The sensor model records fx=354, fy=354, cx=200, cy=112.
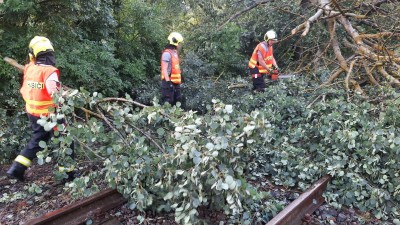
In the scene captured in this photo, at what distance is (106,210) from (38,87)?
5.21 feet

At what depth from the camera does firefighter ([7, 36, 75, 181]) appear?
389cm

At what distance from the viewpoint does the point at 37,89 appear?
3951 millimetres

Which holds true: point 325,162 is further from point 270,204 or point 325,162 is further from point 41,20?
point 41,20

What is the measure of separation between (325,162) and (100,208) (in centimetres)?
267

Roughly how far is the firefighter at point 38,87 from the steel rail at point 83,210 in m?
0.62

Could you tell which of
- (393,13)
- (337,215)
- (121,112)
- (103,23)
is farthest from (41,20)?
(393,13)

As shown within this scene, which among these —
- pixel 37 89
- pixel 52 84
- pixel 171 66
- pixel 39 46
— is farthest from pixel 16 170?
pixel 171 66

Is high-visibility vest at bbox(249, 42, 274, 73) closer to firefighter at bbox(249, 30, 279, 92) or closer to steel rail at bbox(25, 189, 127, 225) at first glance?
firefighter at bbox(249, 30, 279, 92)

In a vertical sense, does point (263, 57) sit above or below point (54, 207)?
above

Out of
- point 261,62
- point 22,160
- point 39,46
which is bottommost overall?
point 22,160

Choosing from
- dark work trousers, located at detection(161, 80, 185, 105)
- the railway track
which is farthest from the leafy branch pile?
dark work trousers, located at detection(161, 80, 185, 105)

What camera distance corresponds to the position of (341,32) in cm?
909

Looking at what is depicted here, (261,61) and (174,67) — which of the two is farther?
(261,61)

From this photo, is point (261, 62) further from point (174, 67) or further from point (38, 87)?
point (38, 87)
